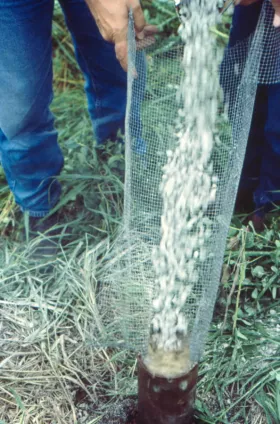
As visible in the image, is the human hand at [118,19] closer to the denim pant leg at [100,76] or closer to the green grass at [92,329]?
the denim pant leg at [100,76]

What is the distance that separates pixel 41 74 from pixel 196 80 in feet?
1.64

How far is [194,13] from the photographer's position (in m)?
1.41

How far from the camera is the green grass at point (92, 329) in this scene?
4.99ft

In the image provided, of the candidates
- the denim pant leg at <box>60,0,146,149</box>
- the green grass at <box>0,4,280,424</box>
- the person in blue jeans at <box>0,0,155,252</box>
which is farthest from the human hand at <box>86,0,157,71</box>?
the green grass at <box>0,4,280,424</box>

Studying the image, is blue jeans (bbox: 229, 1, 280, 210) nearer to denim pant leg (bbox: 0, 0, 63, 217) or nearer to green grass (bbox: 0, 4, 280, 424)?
green grass (bbox: 0, 4, 280, 424)

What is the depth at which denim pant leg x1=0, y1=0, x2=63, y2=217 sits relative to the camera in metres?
1.59

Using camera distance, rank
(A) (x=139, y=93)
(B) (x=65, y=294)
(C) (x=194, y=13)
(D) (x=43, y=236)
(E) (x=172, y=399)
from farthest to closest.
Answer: (D) (x=43, y=236) → (B) (x=65, y=294) → (A) (x=139, y=93) → (C) (x=194, y=13) → (E) (x=172, y=399)

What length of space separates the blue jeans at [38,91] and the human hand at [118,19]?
0.24m

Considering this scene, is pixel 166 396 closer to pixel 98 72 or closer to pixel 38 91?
pixel 38 91

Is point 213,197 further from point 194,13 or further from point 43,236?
point 43,236

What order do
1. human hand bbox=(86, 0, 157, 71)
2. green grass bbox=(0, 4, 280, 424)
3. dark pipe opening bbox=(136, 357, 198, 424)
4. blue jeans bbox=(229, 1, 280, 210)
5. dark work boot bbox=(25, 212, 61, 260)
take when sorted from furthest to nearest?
dark work boot bbox=(25, 212, 61, 260), blue jeans bbox=(229, 1, 280, 210), green grass bbox=(0, 4, 280, 424), human hand bbox=(86, 0, 157, 71), dark pipe opening bbox=(136, 357, 198, 424)

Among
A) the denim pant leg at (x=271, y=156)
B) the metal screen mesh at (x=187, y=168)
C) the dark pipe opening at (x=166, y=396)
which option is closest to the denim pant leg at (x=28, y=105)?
the metal screen mesh at (x=187, y=168)

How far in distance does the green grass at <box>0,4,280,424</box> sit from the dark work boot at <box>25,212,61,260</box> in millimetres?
45

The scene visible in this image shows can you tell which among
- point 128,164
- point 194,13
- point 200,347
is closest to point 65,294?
point 128,164
